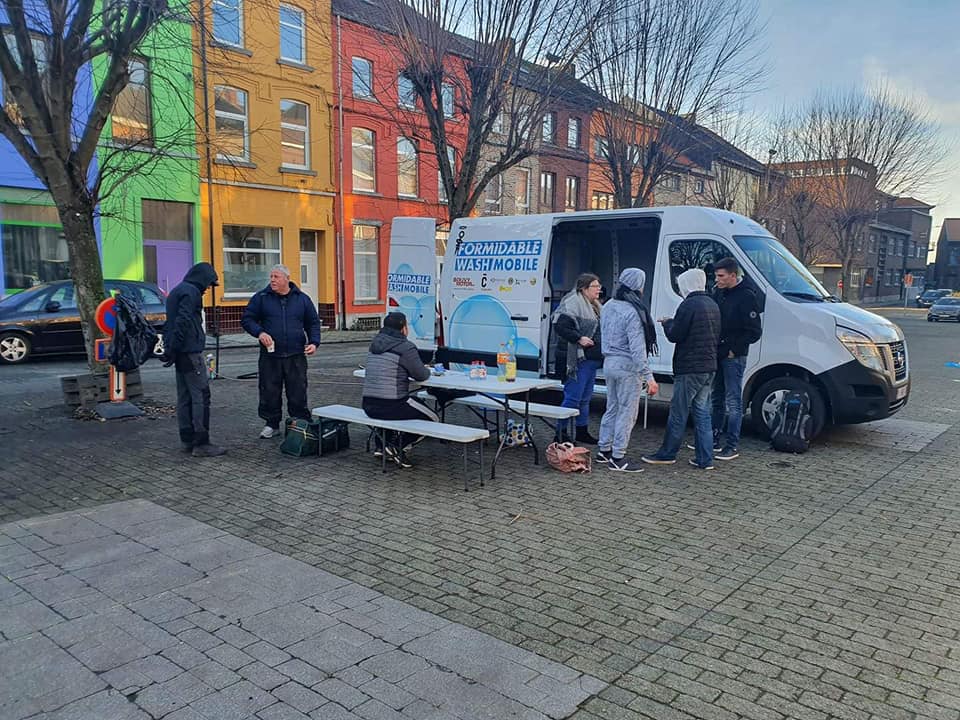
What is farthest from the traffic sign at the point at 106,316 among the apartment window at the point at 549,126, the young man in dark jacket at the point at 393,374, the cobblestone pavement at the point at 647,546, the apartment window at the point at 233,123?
the apartment window at the point at 233,123

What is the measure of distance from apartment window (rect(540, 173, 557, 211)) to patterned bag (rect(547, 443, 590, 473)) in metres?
25.9

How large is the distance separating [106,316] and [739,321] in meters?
7.22

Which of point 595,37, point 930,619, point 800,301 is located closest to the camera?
point 930,619

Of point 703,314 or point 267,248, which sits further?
point 267,248

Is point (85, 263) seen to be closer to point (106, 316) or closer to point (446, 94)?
point (106, 316)

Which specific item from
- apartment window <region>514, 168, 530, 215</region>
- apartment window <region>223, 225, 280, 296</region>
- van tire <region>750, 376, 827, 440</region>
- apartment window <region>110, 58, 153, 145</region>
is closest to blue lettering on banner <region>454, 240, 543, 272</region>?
van tire <region>750, 376, 827, 440</region>

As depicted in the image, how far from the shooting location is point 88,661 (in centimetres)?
340

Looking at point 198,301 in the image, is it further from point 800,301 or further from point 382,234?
point 382,234

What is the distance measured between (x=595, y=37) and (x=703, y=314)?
11.0m

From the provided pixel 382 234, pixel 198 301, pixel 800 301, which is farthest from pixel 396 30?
pixel 382 234

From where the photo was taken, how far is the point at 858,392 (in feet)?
25.0

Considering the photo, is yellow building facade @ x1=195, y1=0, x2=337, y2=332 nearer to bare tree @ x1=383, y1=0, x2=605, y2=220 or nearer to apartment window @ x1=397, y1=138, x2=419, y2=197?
apartment window @ x1=397, y1=138, x2=419, y2=197

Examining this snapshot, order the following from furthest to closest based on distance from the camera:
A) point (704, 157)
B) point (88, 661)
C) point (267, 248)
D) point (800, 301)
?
1. point (704, 157)
2. point (267, 248)
3. point (800, 301)
4. point (88, 661)

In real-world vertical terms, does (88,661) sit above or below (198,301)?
below
